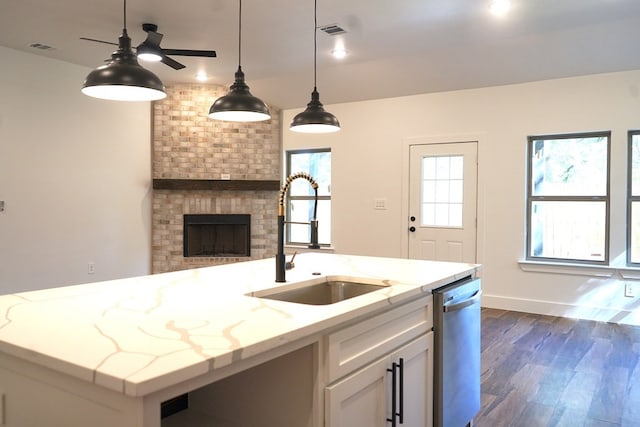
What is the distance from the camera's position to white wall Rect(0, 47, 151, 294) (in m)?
4.96

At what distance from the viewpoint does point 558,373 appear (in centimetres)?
351

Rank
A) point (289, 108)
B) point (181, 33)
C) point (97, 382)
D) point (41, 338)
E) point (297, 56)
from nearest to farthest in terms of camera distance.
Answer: point (97, 382), point (41, 338), point (181, 33), point (297, 56), point (289, 108)

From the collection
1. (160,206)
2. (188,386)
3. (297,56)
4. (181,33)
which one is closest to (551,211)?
(297,56)

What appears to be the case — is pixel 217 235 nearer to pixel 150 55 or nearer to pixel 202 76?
pixel 202 76

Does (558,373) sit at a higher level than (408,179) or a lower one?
lower

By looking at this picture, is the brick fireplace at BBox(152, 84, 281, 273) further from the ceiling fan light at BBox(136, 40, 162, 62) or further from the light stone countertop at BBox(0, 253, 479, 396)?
the light stone countertop at BBox(0, 253, 479, 396)

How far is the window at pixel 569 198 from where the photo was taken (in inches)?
200

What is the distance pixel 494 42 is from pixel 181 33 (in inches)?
115

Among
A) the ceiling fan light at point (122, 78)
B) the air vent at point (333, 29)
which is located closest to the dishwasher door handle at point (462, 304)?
the ceiling fan light at point (122, 78)

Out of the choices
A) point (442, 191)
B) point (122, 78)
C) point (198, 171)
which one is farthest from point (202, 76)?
point (122, 78)

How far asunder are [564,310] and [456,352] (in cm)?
354

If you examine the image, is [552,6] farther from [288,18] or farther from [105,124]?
[105,124]

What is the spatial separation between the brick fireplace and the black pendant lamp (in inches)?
174

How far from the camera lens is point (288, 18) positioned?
13.2 ft
